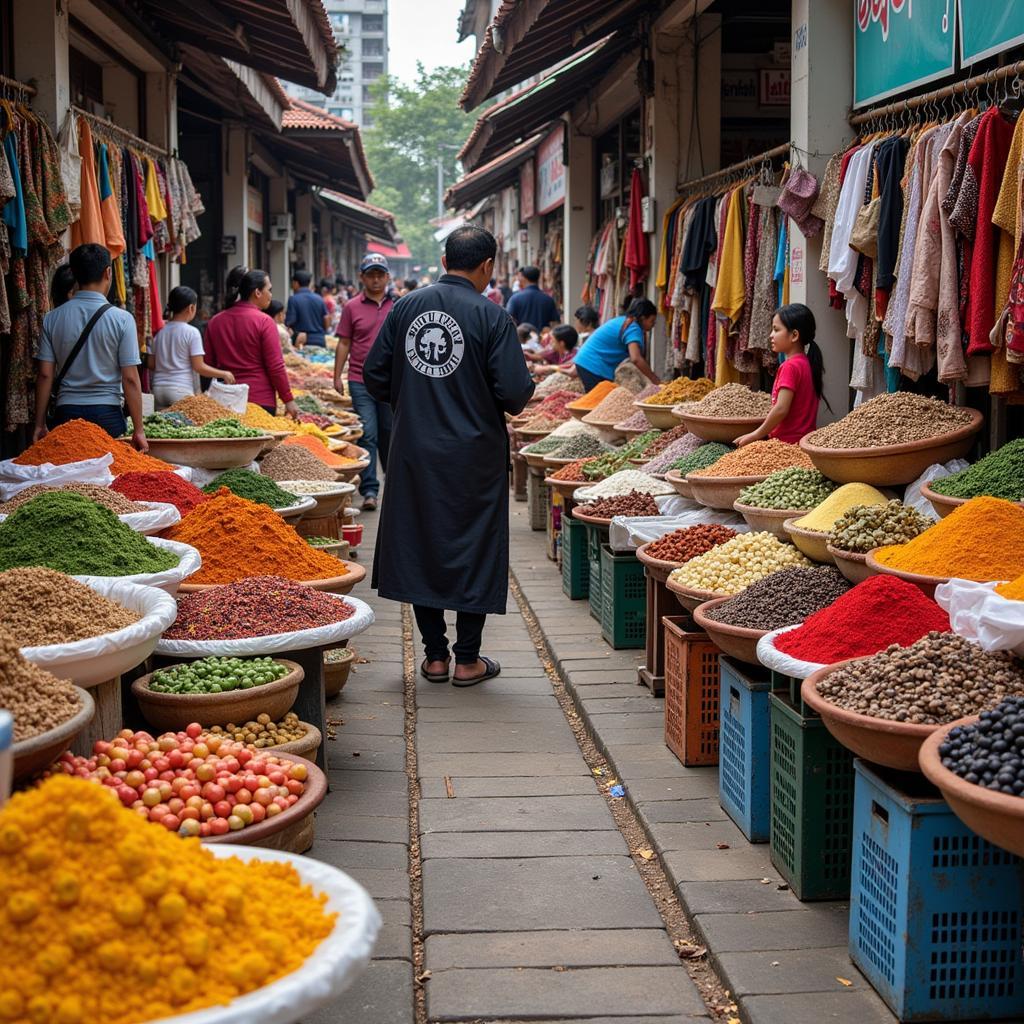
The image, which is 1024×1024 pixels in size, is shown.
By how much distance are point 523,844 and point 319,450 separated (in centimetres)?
501

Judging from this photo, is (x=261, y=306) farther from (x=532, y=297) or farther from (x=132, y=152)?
(x=532, y=297)

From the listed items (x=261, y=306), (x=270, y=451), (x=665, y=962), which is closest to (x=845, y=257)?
(x=270, y=451)

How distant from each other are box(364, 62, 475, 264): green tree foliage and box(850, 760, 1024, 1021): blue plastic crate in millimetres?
64929

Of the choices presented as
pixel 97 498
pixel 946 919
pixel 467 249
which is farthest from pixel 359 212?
pixel 946 919

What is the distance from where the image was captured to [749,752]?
13.3ft

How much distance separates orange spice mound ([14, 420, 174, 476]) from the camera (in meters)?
6.04

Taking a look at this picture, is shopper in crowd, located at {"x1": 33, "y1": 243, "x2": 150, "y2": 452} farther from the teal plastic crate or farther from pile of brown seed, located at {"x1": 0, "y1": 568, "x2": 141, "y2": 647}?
pile of brown seed, located at {"x1": 0, "y1": 568, "x2": 141, "y2": 647}

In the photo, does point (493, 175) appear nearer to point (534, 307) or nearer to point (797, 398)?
point (534, 307)

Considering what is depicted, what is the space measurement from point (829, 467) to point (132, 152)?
6.18m

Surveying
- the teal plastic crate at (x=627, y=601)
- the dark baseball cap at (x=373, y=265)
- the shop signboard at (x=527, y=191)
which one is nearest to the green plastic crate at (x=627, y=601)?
the teal plastic crate at (x=627, y=601)

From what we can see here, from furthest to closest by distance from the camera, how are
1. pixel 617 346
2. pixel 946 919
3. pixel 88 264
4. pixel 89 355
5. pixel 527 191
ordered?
1. pixel 527 191
2. pixel 617 346
3. pixel 89 355
4. pixel 88 264
5. pixel 946 919

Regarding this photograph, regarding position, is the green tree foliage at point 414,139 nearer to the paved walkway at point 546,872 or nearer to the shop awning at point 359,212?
the shop awning at point 359,212

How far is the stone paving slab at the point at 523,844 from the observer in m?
4.08

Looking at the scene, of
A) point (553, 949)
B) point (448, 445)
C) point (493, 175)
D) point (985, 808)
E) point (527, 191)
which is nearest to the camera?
point (985, 808)
